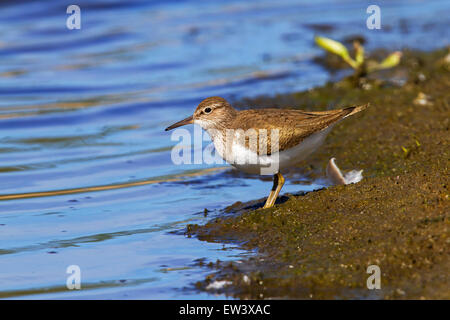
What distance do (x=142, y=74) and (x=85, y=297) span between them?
30.8 feet

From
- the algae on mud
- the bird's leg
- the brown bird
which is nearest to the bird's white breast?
the brown bird

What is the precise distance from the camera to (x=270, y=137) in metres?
6.75

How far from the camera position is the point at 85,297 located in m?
5.59

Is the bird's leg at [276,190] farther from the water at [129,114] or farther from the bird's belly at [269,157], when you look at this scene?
the water at [129,114]

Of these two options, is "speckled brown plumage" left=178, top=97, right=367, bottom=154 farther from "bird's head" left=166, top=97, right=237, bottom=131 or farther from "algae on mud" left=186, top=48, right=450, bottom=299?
"algae on mud" left=186, top=48, right=450, bottom=299

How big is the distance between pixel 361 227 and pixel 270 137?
1370 millimetres

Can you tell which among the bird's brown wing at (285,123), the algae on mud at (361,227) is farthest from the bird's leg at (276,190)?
the bird's brown wing at (285,123)

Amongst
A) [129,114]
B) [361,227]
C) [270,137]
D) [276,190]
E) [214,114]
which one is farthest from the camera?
[129,114]

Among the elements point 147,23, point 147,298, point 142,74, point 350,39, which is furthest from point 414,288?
point 147,23

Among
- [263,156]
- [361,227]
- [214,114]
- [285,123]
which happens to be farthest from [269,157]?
[361,227]

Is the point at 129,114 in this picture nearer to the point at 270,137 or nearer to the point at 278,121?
the point at 278,121

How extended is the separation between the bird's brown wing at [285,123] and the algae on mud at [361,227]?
585 millimetres

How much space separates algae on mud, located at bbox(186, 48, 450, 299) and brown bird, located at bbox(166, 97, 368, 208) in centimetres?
41
